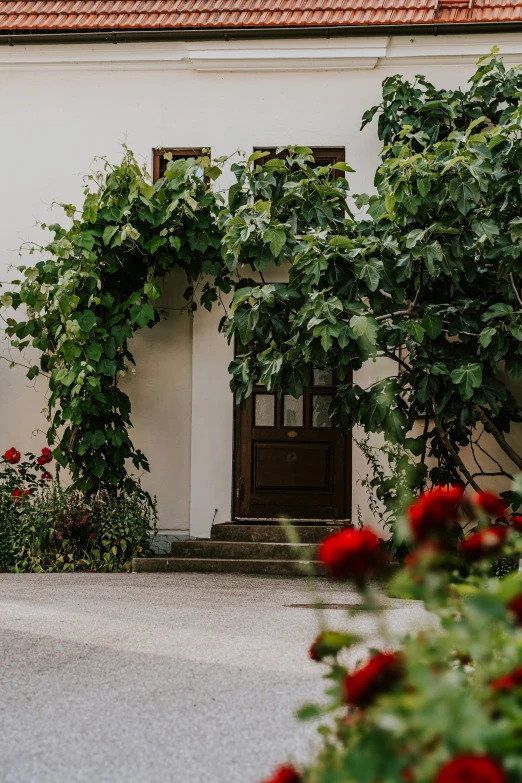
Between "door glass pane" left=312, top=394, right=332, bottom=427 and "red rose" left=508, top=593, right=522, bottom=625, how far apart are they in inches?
376

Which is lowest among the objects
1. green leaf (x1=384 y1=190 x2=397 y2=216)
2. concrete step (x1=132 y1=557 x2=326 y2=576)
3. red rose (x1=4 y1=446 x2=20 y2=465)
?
concrete step (x1=132 y1=557 x2=326 y2=576)

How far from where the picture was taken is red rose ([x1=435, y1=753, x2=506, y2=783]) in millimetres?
1314

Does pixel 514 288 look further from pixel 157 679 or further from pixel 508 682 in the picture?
pixel 508 682

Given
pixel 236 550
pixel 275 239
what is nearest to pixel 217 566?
pixel 236 550

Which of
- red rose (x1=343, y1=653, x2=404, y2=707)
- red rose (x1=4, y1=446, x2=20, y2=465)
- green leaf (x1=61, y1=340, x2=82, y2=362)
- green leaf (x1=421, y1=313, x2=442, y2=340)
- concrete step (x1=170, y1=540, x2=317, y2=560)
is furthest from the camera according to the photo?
red rose (x1=4, y1=446, x2=20, y2=465)

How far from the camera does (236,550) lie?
10.3 metres

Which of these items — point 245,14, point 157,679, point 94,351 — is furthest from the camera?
point 245,14

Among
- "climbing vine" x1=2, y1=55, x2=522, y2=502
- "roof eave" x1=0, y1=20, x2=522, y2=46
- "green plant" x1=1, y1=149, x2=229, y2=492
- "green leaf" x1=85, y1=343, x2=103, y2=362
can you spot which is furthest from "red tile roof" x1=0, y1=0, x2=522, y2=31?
"green leaf" x1=85, y1=343, x2=103, y2=362

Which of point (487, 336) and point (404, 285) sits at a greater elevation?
point (404, 285)

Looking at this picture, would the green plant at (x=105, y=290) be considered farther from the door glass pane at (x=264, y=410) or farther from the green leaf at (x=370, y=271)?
the green leaf at (x=370, y=271)

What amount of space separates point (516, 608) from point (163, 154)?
1033 cm

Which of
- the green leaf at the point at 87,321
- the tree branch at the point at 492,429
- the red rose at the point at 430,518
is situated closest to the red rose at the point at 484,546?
the red rose at the point at 430,518

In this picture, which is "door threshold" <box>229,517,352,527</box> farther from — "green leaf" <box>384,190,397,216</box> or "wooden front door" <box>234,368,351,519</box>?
"green leaf" <box>384,190,397,216</box>

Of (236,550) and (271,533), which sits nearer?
(236,550)
